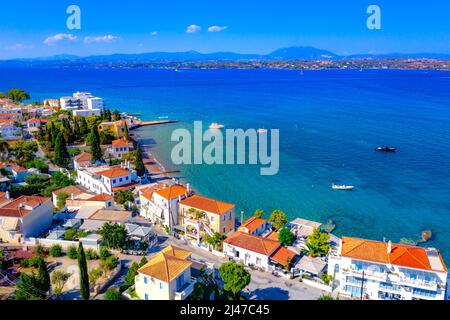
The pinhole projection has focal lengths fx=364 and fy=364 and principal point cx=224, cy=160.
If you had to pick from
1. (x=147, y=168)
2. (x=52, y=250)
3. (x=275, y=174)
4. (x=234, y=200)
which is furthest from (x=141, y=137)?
(x=52, y=250)

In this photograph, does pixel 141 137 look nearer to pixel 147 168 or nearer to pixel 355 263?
pixel 147 168

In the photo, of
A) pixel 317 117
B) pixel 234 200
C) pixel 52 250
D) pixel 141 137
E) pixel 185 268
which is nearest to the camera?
pixel 185 268

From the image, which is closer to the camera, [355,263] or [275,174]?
[355,263]

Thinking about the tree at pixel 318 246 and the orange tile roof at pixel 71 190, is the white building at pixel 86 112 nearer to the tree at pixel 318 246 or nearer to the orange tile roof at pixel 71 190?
the orange tile roof at pixel 71 190

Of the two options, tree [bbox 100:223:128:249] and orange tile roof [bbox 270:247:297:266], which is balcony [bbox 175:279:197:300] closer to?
orange tile roof [bbox 270:247:297:266]

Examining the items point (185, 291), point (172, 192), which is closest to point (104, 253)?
point (185, 291)

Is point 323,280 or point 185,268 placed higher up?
point 185,268

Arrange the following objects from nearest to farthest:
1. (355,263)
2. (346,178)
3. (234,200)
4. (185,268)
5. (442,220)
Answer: (185,268) < (355,263) < (442,220) < (234,200) < (346,178)
